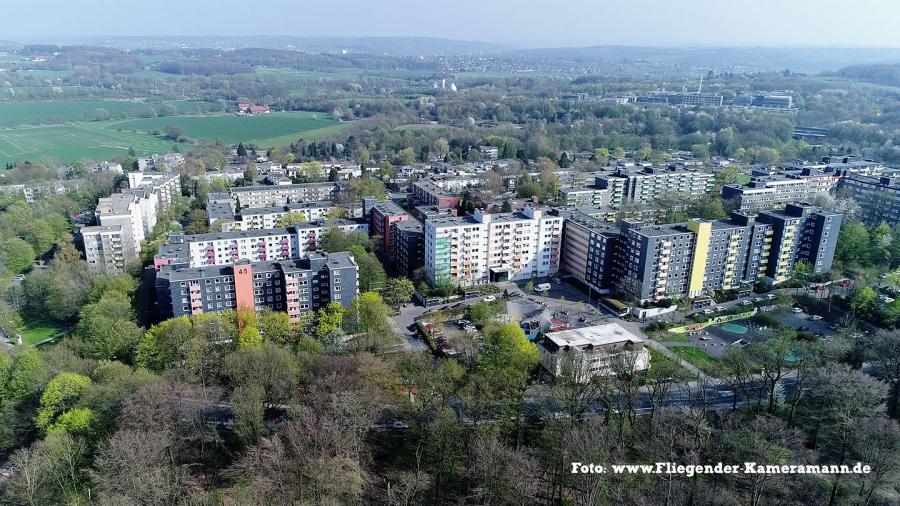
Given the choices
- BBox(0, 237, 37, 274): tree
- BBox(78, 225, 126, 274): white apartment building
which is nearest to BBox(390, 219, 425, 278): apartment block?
BBox(78, 225, 126, 274): white apartment building

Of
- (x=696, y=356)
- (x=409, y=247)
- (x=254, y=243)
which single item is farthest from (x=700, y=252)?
(x=254, y=243)

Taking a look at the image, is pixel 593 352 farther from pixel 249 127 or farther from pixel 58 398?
pixel 249 127

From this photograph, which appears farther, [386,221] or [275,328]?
[386,221]

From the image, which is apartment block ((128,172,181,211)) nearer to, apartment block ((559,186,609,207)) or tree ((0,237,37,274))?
tree ((0,237,37,274))

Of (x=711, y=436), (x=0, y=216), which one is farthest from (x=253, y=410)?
(x=0, y=216)

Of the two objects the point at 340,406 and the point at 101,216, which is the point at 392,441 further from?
the point at 101,216

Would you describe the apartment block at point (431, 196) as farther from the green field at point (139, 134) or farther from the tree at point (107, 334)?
the green field at point (139, 134)

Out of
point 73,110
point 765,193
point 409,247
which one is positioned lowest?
point 409,247

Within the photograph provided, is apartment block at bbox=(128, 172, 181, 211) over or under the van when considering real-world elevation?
over
